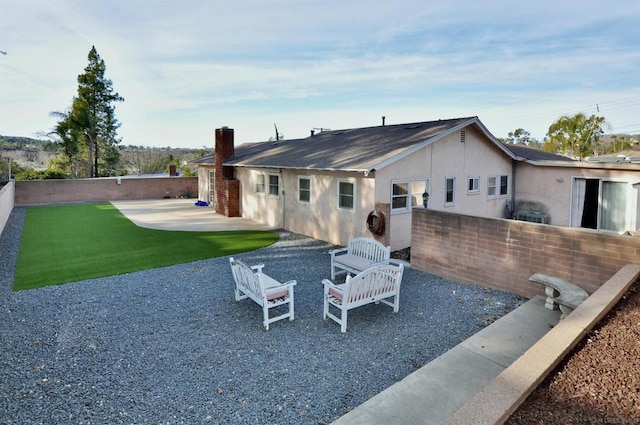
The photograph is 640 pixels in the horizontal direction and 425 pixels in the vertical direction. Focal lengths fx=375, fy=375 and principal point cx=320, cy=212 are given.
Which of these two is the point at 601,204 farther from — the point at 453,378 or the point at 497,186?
the point at 453,378

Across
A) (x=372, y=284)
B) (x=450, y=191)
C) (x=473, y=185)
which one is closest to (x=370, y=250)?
(x=372, y=284)

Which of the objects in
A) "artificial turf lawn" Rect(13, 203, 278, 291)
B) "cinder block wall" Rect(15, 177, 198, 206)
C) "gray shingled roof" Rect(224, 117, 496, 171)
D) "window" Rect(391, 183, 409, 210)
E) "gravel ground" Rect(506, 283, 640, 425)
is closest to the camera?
"gravel ground" Rect(506, 283, 640, 425)

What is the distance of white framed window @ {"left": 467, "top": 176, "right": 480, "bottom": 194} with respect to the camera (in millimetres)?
13820

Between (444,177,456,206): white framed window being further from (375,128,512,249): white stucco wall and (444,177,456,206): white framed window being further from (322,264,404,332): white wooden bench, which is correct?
(322,264,404,332): white wooden bench

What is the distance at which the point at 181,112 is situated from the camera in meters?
41.8

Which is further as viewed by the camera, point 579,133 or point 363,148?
point 579,133

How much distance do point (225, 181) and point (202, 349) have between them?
13364mm

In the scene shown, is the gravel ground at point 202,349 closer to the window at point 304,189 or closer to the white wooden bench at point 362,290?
the white wooden bench at point 362,290

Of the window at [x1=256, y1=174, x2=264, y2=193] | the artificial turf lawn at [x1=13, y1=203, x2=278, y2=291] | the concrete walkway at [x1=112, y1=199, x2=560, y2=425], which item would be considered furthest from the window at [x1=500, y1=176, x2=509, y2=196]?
the window at [x1=256, y1=174, x2=264, y2=193]

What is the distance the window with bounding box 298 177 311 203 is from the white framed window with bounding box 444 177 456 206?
4694 millimetres

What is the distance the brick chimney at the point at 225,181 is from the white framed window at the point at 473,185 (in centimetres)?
1025

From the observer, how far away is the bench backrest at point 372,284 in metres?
5.82

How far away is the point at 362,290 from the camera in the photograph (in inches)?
239

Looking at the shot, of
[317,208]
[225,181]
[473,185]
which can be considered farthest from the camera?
[225,181]
